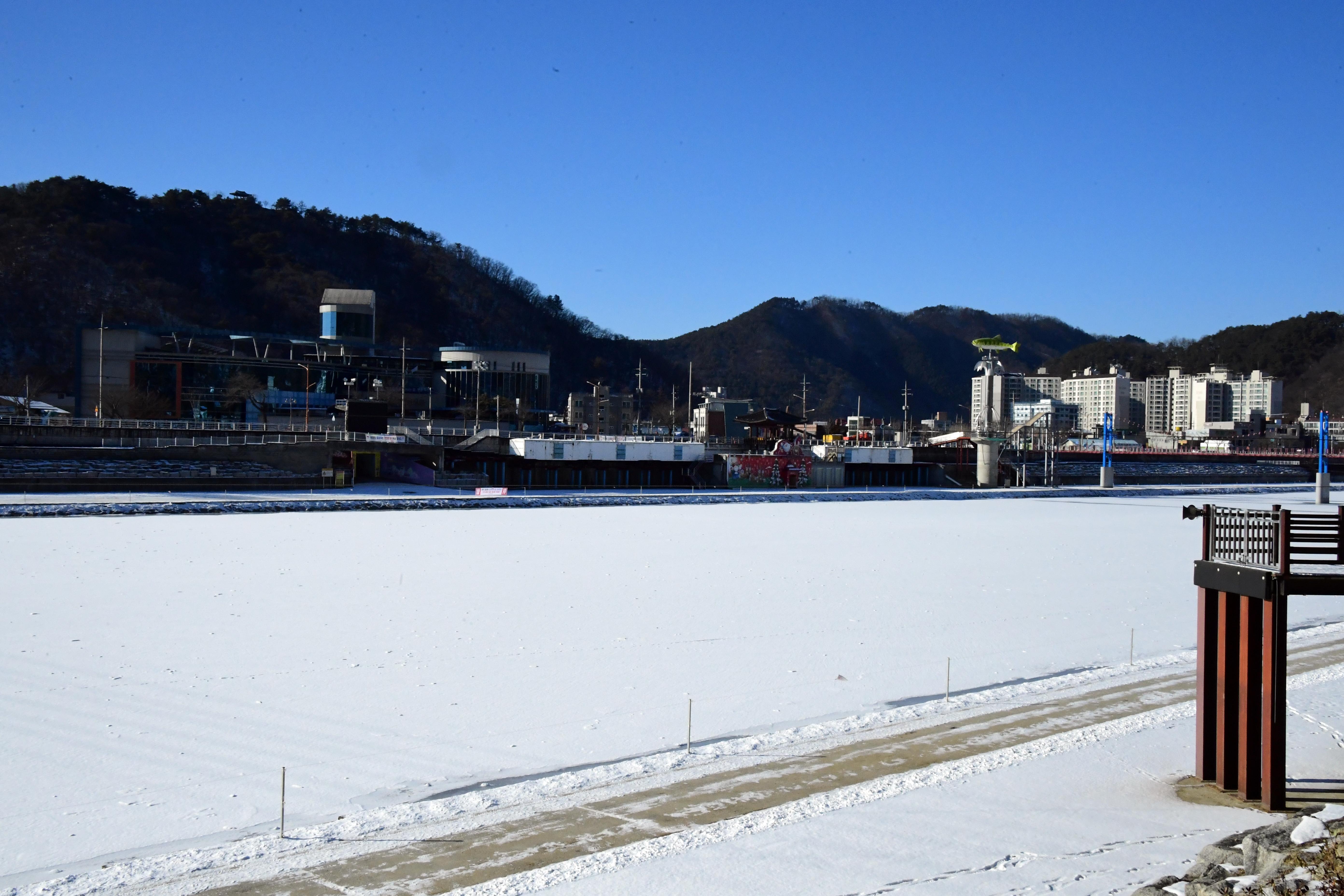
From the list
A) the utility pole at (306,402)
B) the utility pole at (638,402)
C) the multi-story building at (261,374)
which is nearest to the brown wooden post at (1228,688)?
the utility pole at (306,402)

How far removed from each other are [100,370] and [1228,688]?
86.4 meters

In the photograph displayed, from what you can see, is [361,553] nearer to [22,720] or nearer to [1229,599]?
[22,720]

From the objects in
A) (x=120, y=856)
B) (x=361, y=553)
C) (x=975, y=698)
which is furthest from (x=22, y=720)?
(x=361, y=553)

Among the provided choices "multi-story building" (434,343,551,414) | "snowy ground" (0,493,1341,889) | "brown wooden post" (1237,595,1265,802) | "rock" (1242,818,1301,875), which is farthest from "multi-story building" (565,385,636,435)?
"rock" (1242,818,1301,875)

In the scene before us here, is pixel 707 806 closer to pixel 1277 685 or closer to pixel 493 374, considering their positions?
pixel 1277 685

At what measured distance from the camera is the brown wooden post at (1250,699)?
10477 millimetres

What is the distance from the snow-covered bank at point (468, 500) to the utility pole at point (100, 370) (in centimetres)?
2849

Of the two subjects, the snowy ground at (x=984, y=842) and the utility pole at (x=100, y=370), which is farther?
the utility pole at (x=100, y=370)

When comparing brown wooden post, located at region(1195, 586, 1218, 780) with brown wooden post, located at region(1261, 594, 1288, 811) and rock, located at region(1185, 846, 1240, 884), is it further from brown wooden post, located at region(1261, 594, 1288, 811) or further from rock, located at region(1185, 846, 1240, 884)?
rock, located at region(1185, 846, 1240, 884)

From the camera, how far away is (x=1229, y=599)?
10891 mm

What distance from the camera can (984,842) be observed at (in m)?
9.12

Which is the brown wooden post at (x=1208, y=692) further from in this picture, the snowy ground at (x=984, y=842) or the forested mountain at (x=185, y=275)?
the forested mountain at (x=185, y=275)

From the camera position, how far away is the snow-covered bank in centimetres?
3816

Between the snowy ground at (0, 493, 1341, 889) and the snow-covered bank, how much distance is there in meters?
4.97
